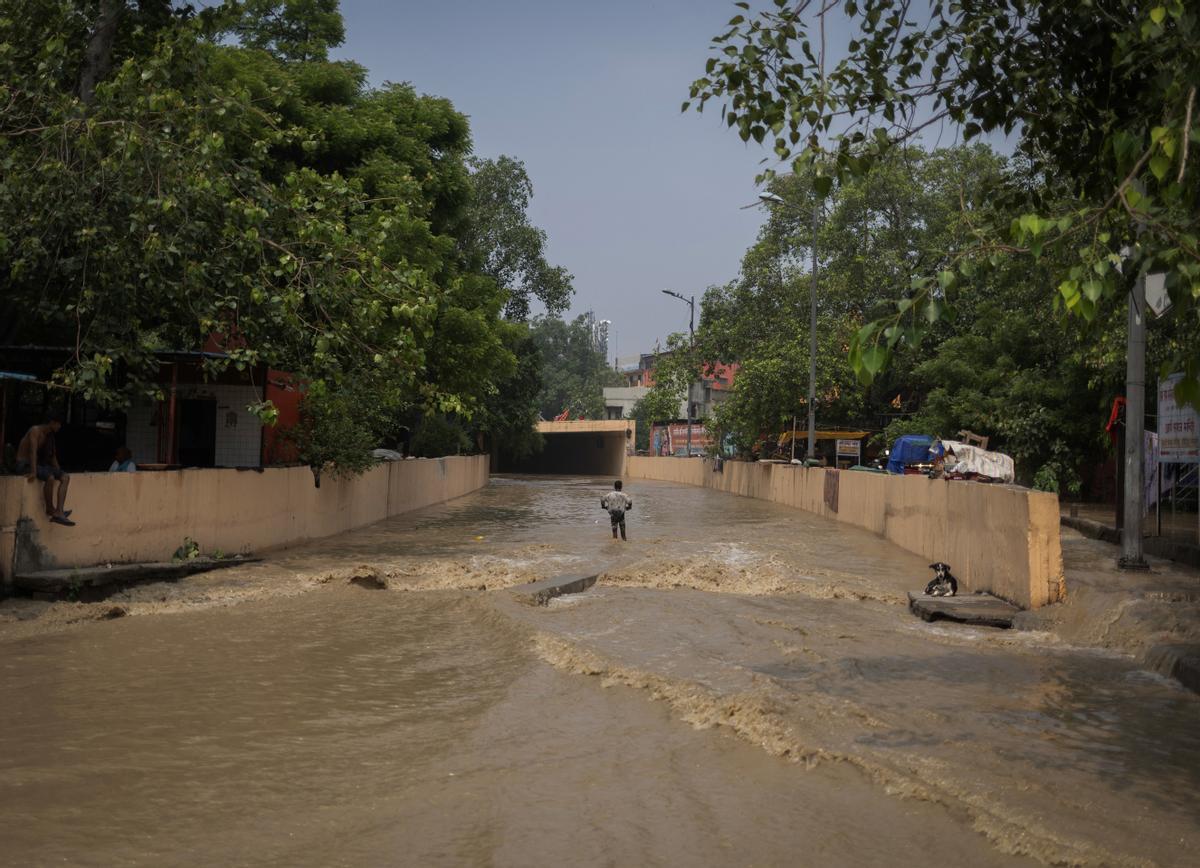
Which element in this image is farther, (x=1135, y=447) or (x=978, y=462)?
(x=978, y=462)

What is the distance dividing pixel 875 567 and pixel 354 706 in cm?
1118

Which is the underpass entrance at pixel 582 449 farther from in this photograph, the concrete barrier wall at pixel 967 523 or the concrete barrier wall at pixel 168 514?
the concrete barrier wall at pixel 168 514

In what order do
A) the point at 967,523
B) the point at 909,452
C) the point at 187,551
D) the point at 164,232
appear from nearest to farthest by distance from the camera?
the point at 164,232 → the point at 967,523 → the point at 187,551 → the point at 909,452

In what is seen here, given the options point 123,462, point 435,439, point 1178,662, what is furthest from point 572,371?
point 1178,662

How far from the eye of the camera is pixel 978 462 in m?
22.0

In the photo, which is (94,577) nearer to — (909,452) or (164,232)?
(164,232)

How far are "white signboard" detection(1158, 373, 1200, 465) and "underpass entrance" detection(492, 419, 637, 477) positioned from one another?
185 ft

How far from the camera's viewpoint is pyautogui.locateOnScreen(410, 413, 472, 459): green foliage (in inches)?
1574

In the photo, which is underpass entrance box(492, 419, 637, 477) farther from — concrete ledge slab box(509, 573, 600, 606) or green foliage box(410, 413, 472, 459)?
concrete ledge slab box(509, 573, 600, 606)

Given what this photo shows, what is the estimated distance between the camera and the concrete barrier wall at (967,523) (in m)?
11.3

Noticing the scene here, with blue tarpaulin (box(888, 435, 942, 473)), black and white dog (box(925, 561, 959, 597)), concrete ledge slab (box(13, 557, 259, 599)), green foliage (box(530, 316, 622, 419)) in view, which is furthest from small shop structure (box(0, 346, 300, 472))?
green foliage (box(530, 316, 622, 419))

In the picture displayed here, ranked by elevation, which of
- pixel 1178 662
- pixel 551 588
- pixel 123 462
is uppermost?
pixel 123 462

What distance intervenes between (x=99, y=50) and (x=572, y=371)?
120658 millimetres

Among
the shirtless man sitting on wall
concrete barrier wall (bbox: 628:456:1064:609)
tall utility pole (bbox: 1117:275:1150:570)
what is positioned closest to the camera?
concrete barrier wall (bbox: 628:456:1064:609)
